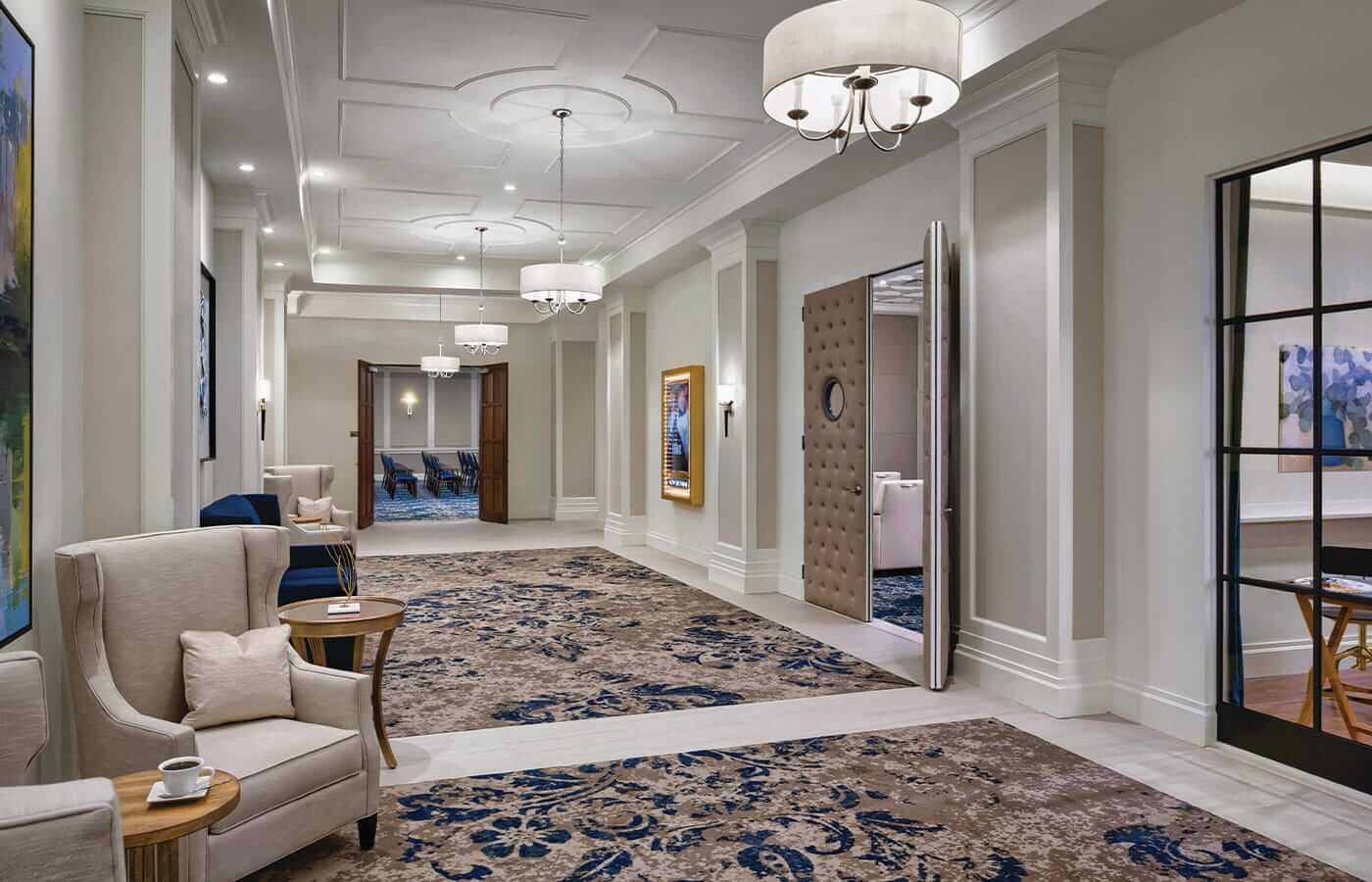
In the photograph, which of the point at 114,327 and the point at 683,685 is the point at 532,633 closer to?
the point at 683,685

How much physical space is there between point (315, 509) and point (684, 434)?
3.78m

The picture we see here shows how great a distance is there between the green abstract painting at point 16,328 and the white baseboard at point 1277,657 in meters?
4.29

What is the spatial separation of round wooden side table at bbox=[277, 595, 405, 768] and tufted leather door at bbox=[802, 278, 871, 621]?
3.60 m

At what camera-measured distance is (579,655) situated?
5648mm

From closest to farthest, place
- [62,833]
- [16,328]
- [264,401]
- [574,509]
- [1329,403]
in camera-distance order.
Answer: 1. [62,833]
2. [16,328]
3. [1329,403]
4. [264,401]
5. [574,509]

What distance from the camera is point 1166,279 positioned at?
414 centimetres

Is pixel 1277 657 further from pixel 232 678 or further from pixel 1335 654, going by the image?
pixel 232 678

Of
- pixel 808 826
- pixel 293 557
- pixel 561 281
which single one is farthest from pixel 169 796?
pixel 561 281

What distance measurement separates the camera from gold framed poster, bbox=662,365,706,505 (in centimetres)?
922

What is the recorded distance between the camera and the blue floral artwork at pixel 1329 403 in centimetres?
340

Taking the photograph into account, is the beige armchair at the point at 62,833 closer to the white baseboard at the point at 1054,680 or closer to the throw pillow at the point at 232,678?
the throw pillow at the point at 232,678

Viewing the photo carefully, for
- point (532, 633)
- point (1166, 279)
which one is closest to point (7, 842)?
point (1166, 279)

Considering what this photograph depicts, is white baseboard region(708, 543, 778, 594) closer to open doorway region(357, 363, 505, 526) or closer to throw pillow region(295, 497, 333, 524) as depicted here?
throw pillow region(295, 497, 333, 524)

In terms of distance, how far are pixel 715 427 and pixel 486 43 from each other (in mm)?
4459
